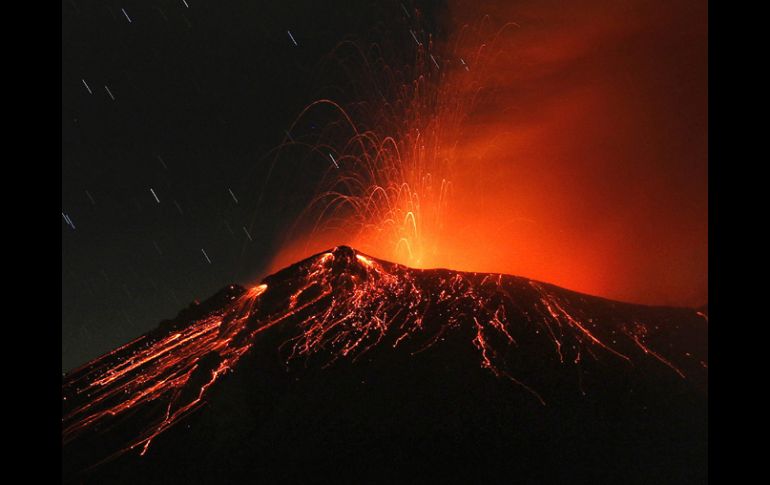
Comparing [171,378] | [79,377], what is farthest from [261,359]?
[79,377]

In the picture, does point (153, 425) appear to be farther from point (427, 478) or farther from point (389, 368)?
point (427, 478)

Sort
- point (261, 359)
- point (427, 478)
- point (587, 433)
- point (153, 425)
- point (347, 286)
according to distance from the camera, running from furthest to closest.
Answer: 1. point (347, 286)
2. point (261, 359)
3. point (153, 425)
4. point (587, 433)
5. point (427, 478)

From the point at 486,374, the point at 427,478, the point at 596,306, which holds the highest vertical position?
the point at 596,306
